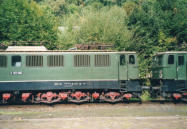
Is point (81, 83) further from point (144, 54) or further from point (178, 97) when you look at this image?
point (144, 54)

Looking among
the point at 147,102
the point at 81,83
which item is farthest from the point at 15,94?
the point at 147,102

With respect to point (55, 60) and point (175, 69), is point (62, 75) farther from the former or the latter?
point (175, 69)

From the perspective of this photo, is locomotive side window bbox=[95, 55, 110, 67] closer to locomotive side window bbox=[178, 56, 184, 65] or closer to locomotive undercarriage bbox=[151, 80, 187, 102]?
locomotive undercarriage bbox=[151, 80, 187, 102]

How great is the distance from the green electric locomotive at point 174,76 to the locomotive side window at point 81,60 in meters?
6.06

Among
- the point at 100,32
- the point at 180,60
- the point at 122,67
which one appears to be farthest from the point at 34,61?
the point at 180,60

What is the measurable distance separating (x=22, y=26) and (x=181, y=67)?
1701cm

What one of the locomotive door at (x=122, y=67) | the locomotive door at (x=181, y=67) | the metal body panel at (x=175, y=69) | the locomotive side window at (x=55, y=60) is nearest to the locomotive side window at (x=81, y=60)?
the locomotive side window at (x=55, y=60)

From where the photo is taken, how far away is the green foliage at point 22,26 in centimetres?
2480

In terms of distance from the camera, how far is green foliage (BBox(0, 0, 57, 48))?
81.4 ft

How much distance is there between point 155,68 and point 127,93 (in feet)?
12.7

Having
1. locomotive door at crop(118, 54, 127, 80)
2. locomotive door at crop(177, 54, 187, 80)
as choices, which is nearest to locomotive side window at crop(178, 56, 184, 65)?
locomotive door at crop(177, 54, 187, 80)

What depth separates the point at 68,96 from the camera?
18.5 metres

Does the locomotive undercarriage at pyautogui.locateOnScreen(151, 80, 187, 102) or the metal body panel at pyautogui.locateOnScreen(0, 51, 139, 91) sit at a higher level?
the metal body panel at pyautogui.locateOnScreen(0, 51, 139, 91)

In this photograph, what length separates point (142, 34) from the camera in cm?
2809
